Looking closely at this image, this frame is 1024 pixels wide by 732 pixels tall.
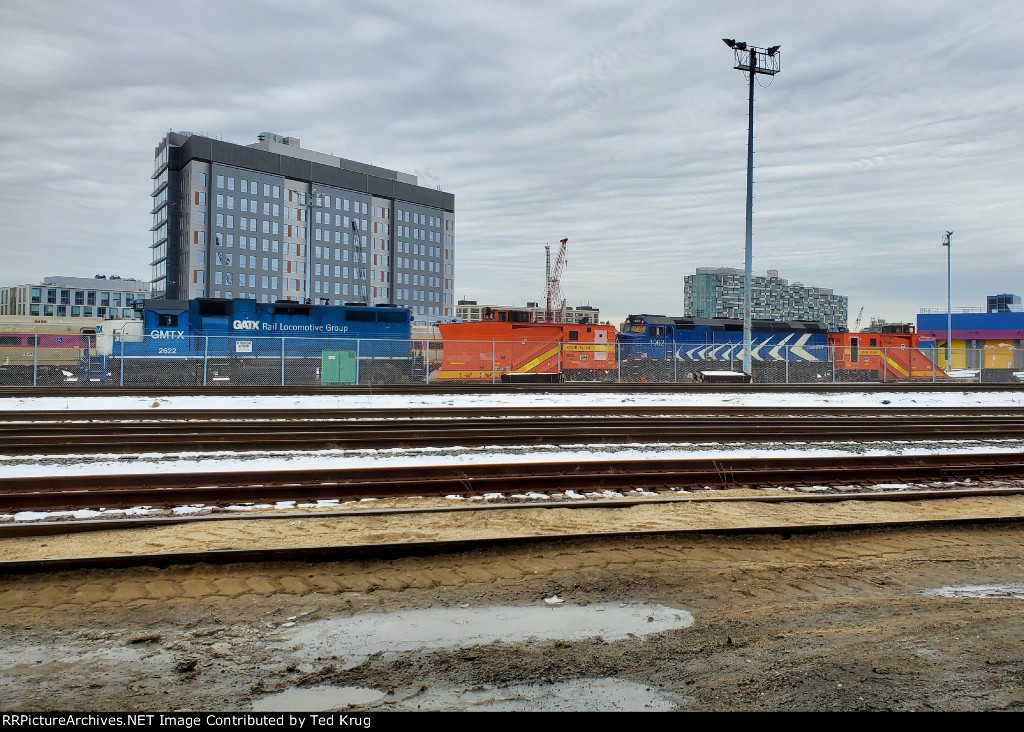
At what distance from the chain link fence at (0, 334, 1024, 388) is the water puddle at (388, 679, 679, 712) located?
25503 mm

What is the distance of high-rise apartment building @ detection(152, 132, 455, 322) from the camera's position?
95812 mm

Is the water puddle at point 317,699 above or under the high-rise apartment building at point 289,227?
under

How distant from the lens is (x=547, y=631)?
5.18 metres

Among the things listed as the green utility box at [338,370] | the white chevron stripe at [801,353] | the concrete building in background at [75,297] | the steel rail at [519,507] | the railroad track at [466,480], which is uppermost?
the concrete building in background at [75,297]

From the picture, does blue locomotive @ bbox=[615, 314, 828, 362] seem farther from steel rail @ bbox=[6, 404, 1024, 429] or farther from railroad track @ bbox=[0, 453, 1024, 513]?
railroad track @ bbox=[0, 453, 1024, 513]

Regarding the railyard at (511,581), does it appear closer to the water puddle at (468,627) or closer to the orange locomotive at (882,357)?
the water puddle at (468,627)

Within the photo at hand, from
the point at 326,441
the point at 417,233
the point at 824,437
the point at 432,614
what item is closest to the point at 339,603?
the point at 432,614

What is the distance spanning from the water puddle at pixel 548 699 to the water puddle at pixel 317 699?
0.24 m

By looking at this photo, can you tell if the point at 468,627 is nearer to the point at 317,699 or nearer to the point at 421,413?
the point at 317,699

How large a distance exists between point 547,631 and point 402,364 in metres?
29.6

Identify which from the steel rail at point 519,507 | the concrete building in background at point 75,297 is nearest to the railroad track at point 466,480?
the steel rail at point 519,507

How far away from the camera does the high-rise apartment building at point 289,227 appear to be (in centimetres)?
9581

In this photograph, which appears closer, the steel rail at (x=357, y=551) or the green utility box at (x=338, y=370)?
the steel rail at (x=357, y=551)

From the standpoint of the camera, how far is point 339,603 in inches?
227
